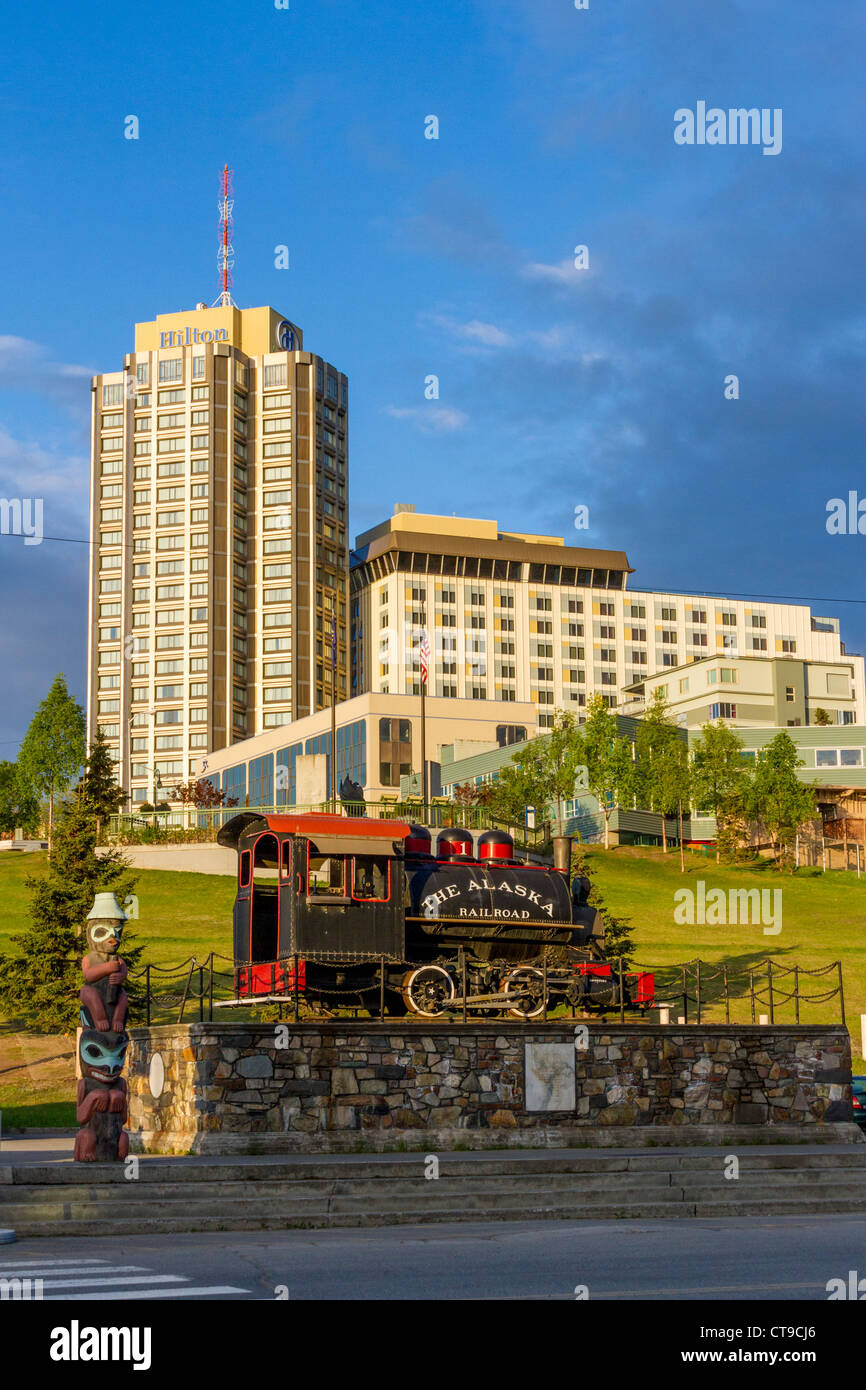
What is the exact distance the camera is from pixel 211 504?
148125 millimetres

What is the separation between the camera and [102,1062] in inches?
674

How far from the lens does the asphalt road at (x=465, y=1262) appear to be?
34.4 feet

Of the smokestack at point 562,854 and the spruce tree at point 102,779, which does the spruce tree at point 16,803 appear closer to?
the spruce tree at point 102,779

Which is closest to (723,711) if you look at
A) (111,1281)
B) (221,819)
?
(221,819)

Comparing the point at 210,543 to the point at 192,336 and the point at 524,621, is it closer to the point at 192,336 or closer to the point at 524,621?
the point at 192,336

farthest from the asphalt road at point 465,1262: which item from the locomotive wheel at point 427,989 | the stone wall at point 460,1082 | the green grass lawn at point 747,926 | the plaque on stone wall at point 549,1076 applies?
the green grass lawn at point 747,926

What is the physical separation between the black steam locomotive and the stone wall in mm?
1352

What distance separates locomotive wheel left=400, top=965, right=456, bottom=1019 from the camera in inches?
985

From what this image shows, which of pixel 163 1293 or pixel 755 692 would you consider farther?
pixel 755 692

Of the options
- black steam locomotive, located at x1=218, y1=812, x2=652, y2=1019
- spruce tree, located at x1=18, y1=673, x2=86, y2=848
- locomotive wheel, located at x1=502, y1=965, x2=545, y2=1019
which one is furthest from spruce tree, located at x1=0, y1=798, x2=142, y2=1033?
spruce tree, located at x1=18, y1=673, x2=86, y2=848

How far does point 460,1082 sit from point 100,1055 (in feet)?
22.5
